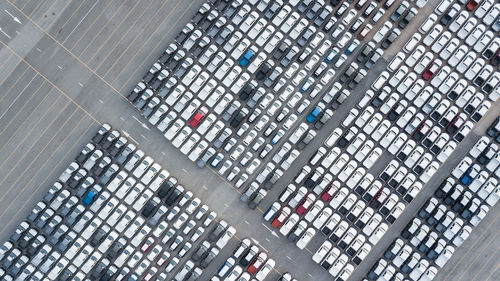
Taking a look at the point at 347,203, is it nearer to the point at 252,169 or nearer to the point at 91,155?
the point at 252,169

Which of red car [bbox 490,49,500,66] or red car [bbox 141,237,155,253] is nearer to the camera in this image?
red car [bbox 141,237,155,253]

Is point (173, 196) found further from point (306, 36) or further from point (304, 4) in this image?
point (304, 4)

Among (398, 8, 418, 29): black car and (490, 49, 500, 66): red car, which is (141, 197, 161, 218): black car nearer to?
(398, 8, 418, 29): black car

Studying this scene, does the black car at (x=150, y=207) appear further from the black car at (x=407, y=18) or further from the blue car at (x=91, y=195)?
the black car at (x=407, y=18)

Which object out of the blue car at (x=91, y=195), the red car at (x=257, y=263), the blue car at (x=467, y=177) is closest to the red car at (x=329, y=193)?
the red car at (x=257, y=263)

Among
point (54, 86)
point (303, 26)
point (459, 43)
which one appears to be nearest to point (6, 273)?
point (54, 86)

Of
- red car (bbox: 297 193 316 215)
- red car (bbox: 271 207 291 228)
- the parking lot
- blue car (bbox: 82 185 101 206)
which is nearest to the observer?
blue car (bbox: 82 185 101 206)

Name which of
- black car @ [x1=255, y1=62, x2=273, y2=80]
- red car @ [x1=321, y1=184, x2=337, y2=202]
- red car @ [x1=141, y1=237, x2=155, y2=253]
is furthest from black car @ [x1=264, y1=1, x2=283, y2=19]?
red car @ [x1=141, y1=237, x2=155, y2=253]

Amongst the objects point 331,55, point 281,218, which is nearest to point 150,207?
point 281,218
